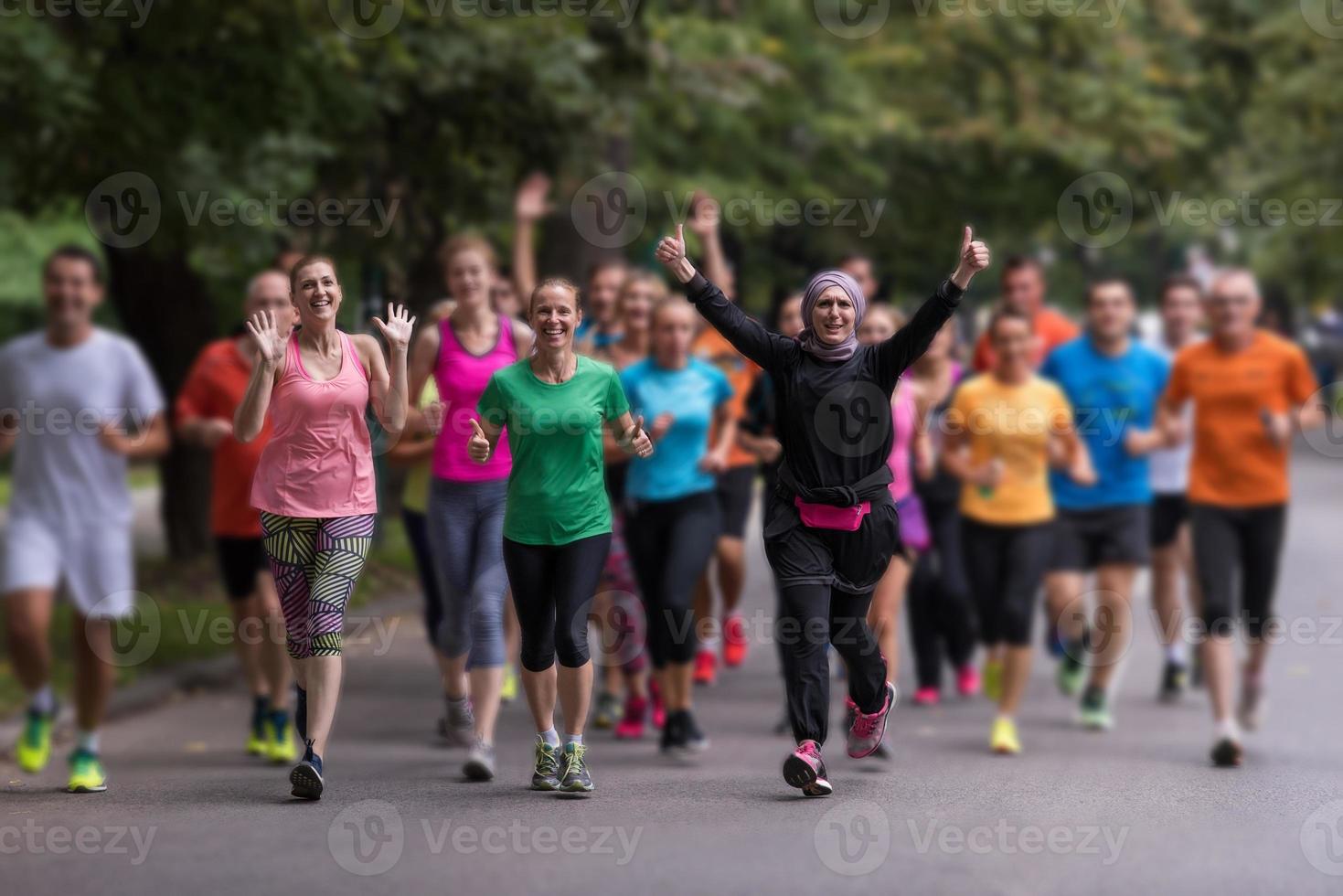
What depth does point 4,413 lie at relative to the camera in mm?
7938

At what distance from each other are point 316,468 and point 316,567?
0.34m

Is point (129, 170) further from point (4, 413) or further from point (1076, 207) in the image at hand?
point (1076, 207)

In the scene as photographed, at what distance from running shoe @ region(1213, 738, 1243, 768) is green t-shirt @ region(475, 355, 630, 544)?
3095 millimetres

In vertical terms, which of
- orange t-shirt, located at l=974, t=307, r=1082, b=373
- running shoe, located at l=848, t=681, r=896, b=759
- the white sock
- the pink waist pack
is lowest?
the white sock

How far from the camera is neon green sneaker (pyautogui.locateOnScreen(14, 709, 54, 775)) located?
8.30 meters

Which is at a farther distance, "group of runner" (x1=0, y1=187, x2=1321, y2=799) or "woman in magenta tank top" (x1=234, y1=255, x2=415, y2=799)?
"group of runner" (x1=0, y1=187, x2=1321, y2=799)

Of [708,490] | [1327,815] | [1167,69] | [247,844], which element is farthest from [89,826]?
[1167,69]

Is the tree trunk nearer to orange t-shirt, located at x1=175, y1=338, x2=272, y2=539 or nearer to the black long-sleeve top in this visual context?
orange t-shirt, located at x1=175, y1=338, x2=272, y2=539

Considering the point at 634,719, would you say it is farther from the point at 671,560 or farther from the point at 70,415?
the point at 70,415

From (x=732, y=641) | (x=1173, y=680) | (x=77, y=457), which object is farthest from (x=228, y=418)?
(x=1173, y=680)

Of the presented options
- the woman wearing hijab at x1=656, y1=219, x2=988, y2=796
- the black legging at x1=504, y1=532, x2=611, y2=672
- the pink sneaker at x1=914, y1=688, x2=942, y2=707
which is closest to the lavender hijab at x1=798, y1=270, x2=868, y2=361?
the woman wearing hijab at x1=656, y1=219, x2=988, y2=796

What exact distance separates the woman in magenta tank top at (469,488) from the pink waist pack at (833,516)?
1.34m

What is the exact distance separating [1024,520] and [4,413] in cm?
460

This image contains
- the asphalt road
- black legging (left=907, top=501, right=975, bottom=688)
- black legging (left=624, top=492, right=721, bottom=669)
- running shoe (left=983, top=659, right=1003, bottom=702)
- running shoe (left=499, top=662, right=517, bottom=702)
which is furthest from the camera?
black legging (left=907, top=501, right=975, bottom=688)
